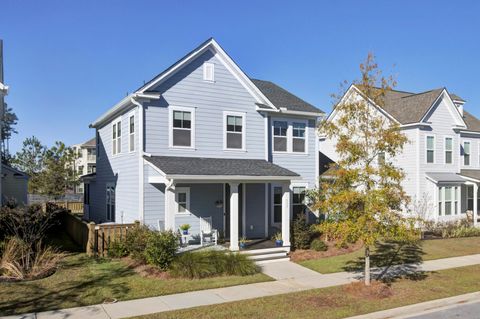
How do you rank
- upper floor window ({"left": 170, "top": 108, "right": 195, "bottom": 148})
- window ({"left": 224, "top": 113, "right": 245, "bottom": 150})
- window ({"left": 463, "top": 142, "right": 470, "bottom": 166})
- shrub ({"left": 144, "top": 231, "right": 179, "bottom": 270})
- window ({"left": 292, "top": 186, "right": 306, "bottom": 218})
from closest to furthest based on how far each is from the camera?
shrub ({"left": 144, "top": 231, "right": 179, "bottom": 270})
upper floor window ({"left": 170, "top": 108, "right": 195, "bottom": 148})
window ({"left": 224, "top": 113, "right": 245, "bottom": 150})
window ({"left": 292, "top": 186, "right": 306, "bottom": 218})
window ({"left": 463, "top": 142, "right": 470, "bottom": 166})

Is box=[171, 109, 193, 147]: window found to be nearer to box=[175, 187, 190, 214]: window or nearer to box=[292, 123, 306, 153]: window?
box=[175, 187, 190, 214]: window

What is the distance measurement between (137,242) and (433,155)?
771 inches

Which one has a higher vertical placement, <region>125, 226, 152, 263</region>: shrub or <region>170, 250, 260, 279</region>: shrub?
<region>125, 226, 152, 263</region>: shrub

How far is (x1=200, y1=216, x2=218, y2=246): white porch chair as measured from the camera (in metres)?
15.6

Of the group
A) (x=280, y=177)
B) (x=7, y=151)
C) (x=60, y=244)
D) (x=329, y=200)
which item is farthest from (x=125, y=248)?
(x=7, y=151)

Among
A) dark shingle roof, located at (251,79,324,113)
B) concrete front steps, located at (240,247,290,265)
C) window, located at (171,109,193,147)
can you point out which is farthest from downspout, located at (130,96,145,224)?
dark shingle roof, located at (251,79,324,113)

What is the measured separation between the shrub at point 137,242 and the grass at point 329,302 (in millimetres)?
4710

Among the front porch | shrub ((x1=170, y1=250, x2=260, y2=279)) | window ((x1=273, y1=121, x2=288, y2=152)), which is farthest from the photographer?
window ((x1=273, y1=121, x2=288, y2=152))

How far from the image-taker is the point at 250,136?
1839cm

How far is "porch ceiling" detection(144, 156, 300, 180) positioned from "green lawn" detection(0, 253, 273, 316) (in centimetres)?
378

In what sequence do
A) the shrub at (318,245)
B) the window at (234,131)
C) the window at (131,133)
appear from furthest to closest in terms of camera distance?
the window at (234,131)
the window at (131,133)
the shrub at (318,245)

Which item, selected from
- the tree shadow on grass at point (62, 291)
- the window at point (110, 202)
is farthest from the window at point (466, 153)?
the tree shadow on grass at point (62, 291)

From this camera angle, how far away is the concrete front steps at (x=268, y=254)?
14703mm

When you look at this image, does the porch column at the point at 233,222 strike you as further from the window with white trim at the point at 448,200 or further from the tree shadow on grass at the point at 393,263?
the window with white trim at the point at 448,200
